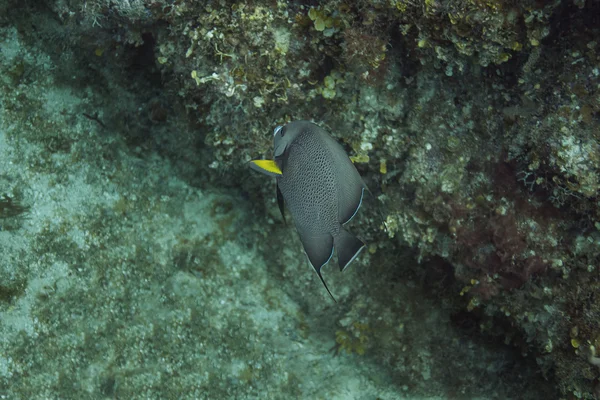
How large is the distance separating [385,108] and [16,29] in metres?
3.29

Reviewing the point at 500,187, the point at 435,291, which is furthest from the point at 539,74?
the point at 435,291

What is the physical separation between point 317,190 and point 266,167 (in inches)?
11.5

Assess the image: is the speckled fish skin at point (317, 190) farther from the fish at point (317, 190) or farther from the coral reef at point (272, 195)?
the coral reef at point (272, 195)

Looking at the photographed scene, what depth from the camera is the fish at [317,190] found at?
2.21m

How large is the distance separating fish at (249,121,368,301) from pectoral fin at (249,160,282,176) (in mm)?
45

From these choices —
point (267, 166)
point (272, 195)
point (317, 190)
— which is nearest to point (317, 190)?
point (317, 190)

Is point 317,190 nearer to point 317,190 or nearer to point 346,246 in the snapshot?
point 317,190

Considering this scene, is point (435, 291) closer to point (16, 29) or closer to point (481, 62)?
point (481, 62)

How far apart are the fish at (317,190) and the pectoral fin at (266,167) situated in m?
0.05

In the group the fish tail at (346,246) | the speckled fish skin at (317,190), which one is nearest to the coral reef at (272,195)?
the speckled fish skin at (317,190)

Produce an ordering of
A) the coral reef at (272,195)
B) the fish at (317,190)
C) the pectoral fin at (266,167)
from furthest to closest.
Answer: the coral reef at (272,195)
the fish at (317,190)
the pectoral fin at (266,167)

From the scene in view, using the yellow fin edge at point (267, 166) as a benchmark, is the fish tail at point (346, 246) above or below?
below

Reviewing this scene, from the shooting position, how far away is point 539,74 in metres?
2.39

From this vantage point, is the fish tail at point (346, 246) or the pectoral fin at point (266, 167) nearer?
the pectoral fin at point (266, 167)
